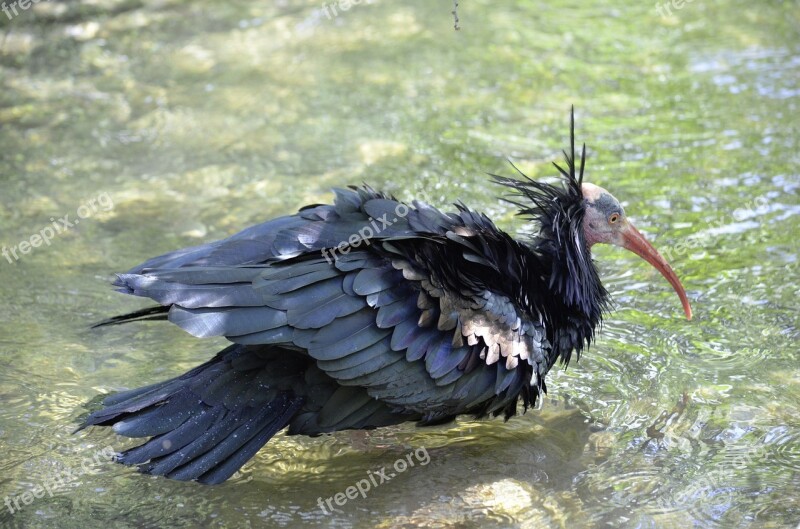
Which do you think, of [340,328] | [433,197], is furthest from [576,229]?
[433,197]

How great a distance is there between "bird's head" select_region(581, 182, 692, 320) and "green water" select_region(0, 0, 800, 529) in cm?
37

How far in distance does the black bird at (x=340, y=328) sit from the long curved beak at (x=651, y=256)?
69 cm

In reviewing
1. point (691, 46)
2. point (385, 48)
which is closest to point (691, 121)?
point (691, 46)

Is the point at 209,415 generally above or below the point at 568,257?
below

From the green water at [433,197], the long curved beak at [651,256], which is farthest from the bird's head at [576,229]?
the green water at [433,197]

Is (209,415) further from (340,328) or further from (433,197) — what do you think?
(433,197)

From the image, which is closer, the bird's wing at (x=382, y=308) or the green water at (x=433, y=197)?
the bird's wing at (x=382, y=308)

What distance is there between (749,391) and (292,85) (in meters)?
5.18

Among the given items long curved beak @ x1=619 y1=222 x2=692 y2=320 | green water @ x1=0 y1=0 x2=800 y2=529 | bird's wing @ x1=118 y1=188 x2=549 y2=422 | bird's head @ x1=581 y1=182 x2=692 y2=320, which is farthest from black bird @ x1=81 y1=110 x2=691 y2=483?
long curved beak @ x1=619 y1=222 x2=692 y2=320

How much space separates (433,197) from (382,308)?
2.73m

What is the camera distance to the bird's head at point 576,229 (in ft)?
16.4

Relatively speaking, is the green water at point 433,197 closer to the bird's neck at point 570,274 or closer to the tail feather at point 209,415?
the tail feather at point 209,415

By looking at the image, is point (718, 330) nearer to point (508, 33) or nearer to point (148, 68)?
point (508, 33)

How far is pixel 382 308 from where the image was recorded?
4340mm
